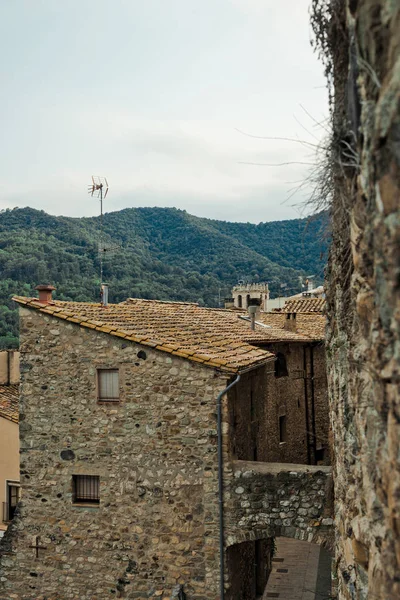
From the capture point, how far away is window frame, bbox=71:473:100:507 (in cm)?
1188

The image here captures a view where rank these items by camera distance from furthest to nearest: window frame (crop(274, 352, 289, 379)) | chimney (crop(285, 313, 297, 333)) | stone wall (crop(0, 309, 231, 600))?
chimney (crop(285, 313, 297, 333)) → window frame (crop(274, 352, 289, 379)) → stone wall (crop(0, 309, 231, 600))

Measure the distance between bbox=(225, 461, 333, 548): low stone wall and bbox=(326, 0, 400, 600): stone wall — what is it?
5.48 m

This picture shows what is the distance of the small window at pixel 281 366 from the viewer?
2034 centimetres

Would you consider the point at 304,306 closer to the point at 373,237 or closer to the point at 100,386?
the point at 100,386

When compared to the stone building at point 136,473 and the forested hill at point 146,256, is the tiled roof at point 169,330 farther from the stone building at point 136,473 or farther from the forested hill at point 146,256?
the forested hill at point 146,256

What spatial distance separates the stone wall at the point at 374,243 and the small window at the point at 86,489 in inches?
290

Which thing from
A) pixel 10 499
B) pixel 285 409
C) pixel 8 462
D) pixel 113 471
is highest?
pixel 113 471

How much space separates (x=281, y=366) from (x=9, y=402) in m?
8.57

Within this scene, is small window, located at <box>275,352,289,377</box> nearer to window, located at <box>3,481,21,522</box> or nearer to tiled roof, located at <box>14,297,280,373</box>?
tiled roof, located at <box>14,297,280,373</box>

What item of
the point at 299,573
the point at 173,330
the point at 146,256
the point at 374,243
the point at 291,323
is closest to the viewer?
the point at 374,243

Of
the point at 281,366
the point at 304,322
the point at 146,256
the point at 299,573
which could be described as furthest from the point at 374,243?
the point at 146,256

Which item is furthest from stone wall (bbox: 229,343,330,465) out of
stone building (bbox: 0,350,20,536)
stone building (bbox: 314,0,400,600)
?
stone building (bbox: 314,0,400,600)

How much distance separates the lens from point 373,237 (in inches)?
142

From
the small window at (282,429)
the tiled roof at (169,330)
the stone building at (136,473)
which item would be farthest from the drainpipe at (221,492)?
the small window at (282,429)
